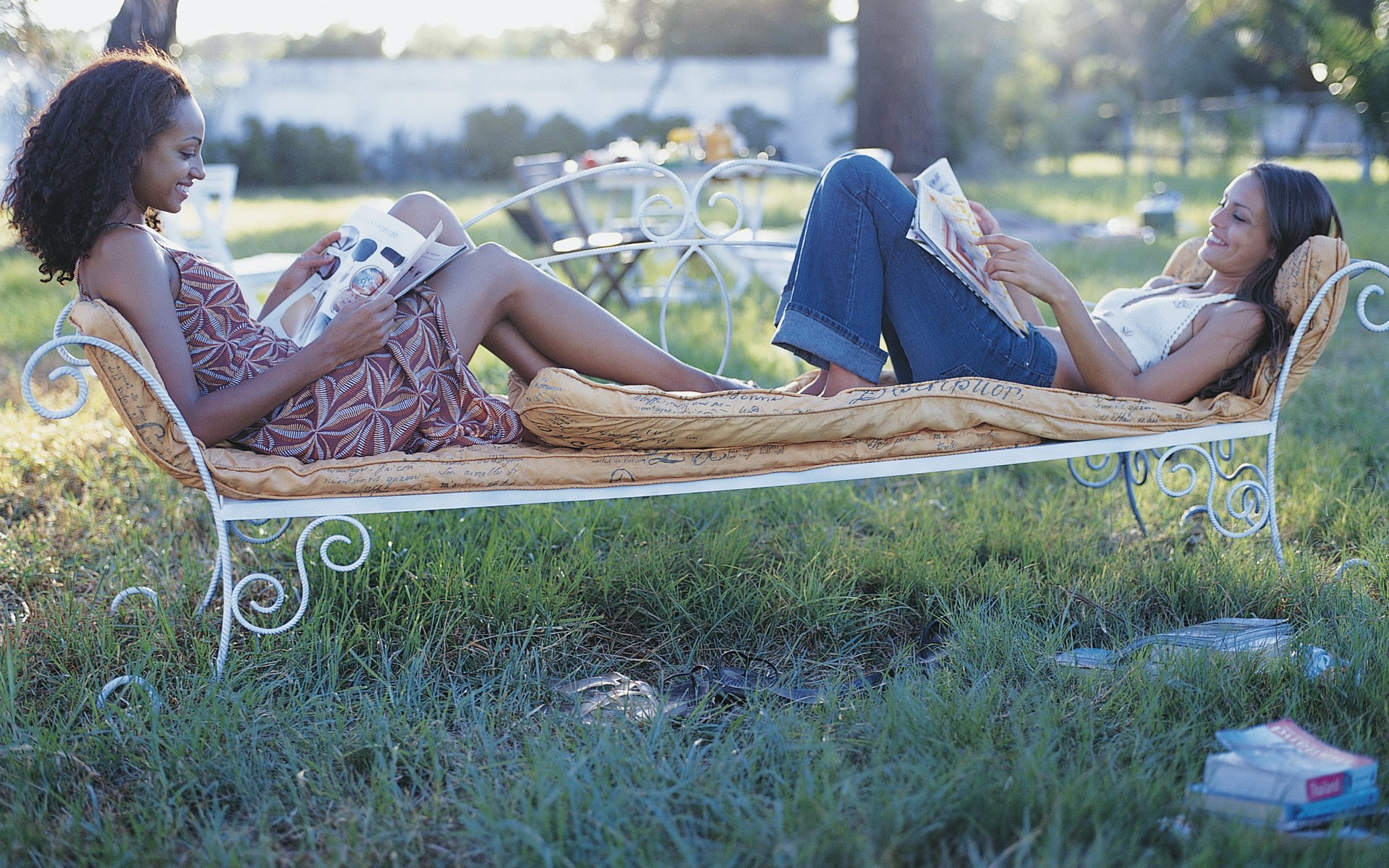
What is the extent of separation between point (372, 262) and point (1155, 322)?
6.17ft

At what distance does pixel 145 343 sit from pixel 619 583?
1154 mm

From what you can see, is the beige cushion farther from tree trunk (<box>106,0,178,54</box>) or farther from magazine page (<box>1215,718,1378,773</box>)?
tree trunk (<box>106,0,178,54</box>)

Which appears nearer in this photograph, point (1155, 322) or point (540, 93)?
point (1155, 322)

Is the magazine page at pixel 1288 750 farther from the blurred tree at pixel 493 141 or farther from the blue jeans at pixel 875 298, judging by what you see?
the blurred tree at pixel 493 141

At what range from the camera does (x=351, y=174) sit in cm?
1695

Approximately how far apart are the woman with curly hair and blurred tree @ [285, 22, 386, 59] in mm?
29821

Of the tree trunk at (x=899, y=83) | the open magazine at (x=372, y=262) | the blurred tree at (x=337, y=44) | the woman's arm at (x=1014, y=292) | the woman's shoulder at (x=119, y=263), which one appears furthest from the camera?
the blurred tree at (x=337, y=44)

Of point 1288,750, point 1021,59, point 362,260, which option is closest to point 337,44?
point 1021,59

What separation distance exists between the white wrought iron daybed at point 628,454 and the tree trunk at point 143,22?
452 centimetres

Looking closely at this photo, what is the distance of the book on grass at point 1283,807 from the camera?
1.54 meters

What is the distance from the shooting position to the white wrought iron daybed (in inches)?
80.3

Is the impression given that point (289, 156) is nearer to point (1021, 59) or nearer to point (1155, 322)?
point (1021, 59)

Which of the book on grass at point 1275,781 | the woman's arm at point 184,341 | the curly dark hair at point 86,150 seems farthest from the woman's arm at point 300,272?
the book on grass at point 1275,781

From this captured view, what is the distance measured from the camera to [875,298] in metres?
2.48
